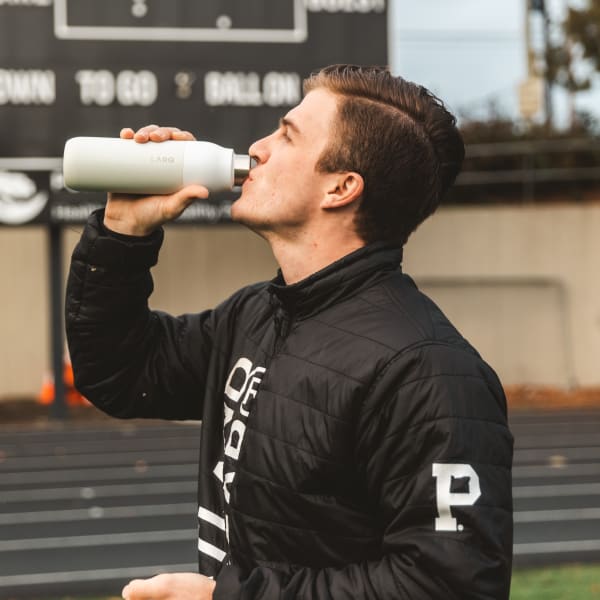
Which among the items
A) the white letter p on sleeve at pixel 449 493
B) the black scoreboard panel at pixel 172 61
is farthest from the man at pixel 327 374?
the black scoreboard panel at pixel 172 61

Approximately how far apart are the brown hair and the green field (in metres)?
3.74

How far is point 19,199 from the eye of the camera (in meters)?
12.1

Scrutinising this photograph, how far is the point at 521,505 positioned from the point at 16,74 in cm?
731

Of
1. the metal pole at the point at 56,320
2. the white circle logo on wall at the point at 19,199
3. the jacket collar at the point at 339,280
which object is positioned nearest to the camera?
the jacket collar at the point at 339,280

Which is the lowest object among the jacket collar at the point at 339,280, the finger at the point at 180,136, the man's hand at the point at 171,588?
the man's hand at the point at 171,588

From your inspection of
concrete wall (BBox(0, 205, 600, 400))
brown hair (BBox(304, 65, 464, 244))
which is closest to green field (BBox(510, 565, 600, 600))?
brown hair (BBox(304, 65, 464, 244))

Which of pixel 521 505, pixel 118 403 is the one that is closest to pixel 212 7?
pixel 521 505

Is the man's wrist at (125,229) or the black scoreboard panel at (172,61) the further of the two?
the black scoreboard panel at (172,61)

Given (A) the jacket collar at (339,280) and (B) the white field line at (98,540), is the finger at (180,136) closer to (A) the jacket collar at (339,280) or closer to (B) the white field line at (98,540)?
(A) the jacket collar at (339,280)

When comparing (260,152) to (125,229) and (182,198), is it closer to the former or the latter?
(182,198)

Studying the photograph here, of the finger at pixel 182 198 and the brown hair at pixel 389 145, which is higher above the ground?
the brown hair at pixel 389 145

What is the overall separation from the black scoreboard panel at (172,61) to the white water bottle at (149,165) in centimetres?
979

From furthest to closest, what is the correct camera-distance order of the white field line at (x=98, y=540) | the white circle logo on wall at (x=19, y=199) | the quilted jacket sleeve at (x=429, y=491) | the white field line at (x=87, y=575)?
1. the white circle logo on wall at (x=19, y=199)
2. the white field line at (x=98, y=540)
3. the white field line at (x=87, y=575)
4. the quilted jacket sleeve at (x=429, y=491)

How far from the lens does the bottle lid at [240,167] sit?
1.79m
